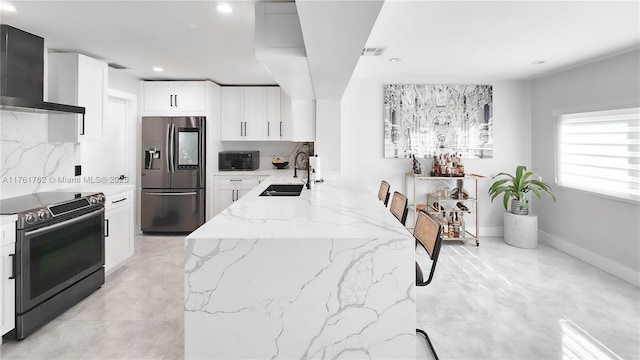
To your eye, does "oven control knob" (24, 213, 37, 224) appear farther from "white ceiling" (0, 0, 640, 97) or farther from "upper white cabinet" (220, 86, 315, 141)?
"upper white cabinet" (220, 86, 315, 141)

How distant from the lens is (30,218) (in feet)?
7.72

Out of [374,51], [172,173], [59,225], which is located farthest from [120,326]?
[374,51]

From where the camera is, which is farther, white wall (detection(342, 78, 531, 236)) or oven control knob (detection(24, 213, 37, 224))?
white wall (detection(342, 78, 531, 236))

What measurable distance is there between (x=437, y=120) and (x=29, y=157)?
4.77 metres

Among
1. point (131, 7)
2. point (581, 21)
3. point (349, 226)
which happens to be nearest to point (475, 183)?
point (581, 21)

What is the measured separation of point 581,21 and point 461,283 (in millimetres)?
2426

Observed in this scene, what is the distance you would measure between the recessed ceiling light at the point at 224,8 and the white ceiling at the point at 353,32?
0.13 feet

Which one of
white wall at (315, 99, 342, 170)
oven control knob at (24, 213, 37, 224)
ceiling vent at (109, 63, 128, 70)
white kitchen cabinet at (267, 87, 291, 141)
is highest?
ceiling vent at (109, 63, 128, 70)

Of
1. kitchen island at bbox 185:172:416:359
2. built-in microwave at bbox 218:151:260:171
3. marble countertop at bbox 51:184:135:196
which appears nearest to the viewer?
kitchen island at bbox 185:172:416:359

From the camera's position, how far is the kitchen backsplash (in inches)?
115

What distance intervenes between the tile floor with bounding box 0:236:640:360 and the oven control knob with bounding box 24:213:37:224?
80 centimetres

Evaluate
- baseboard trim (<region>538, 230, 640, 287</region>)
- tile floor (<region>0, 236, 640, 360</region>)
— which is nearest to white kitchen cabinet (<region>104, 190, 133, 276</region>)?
tile floor (<region>0, 236, 640, 360</region>)

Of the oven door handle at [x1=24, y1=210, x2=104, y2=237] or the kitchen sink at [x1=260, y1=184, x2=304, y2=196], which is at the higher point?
the kitchen sink at [x1=260, y1=184, x2=304, y2=196]

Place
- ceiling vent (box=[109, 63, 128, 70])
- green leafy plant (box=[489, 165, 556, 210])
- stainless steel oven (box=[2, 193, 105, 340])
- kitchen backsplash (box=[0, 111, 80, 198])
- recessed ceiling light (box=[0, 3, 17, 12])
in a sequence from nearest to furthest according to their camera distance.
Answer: stainless steel oven (box=[2, 193, 105, 340]) → recessed ceiling light (box=[0, 3, 17, 12]) → kitchen backsplash (box=[0, 111, 80, 198]) → ceiling vent (box=[109, 63, 128, 70]) → green leafy plant (box=[489, 165, 556, 210])
